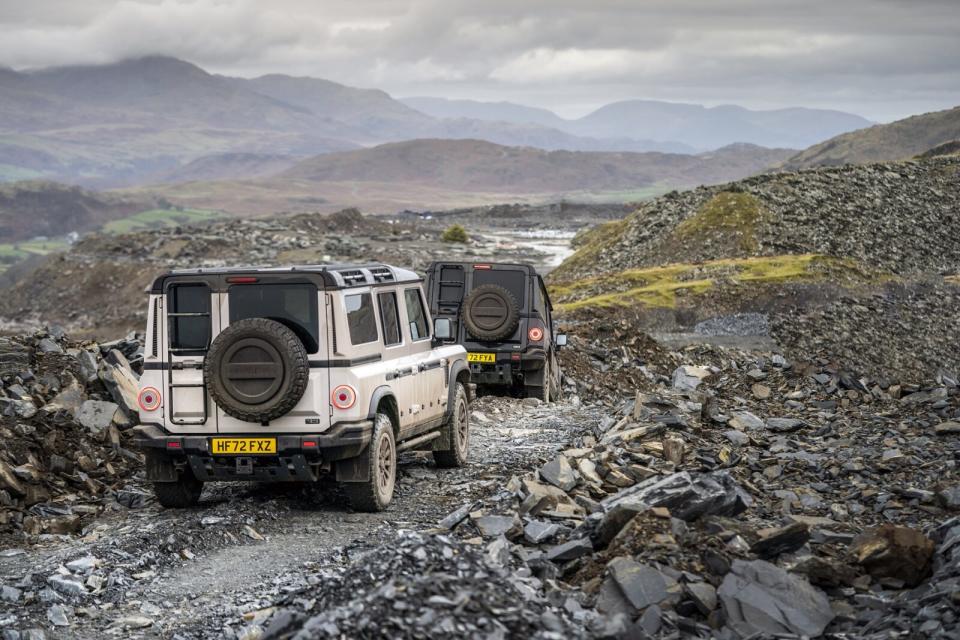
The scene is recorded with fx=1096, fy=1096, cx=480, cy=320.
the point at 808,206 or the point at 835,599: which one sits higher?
the point at 808,206

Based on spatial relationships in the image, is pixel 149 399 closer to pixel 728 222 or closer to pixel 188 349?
pixel 188 349

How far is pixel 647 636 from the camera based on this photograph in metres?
7.46

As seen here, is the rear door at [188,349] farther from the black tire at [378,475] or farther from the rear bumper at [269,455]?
the black tire at [378,475]

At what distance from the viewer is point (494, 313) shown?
771 inches

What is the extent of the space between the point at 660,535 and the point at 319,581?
280 centimetres

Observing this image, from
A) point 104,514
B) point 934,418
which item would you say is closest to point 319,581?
point 104,514

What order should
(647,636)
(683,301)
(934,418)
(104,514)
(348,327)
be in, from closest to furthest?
(647,636) → (348,327) → (104,514) → (934,418) → (683,301)

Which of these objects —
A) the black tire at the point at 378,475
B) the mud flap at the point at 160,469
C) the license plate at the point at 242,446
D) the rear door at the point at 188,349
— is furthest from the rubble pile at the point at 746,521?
the mud flap at the point at 160,469

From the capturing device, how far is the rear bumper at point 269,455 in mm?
10828

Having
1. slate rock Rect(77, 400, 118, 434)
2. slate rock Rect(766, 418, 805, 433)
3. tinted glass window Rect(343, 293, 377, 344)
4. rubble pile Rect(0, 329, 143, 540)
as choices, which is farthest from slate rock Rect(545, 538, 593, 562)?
slate rock Rect(766, 418, 805, 433)

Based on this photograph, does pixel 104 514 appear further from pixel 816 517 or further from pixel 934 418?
pixel 934 418

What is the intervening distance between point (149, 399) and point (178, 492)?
119cm

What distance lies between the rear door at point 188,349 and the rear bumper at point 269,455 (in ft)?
0.56

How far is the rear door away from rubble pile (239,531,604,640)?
3.06 meters
